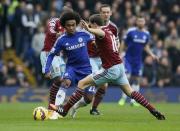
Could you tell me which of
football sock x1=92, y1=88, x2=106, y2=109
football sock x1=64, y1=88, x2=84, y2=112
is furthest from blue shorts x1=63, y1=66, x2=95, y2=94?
football sock x1=92, y1=88, x2=106, y2=109

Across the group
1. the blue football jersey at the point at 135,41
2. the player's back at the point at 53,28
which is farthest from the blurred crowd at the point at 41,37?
the player's back at the point at 53,28

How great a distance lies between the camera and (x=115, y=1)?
3028cm

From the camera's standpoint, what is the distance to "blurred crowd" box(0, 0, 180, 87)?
2748cm

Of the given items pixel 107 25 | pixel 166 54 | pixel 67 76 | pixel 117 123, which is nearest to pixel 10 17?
pixel 166 54

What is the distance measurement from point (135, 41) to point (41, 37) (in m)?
4.93

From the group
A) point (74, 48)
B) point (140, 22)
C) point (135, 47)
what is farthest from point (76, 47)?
point (135, 47)

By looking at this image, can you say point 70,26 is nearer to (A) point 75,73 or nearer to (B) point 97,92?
(A) point 75,73

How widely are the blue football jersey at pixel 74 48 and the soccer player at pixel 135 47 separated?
7302 mm

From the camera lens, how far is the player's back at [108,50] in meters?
15.3

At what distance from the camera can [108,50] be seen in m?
15.3

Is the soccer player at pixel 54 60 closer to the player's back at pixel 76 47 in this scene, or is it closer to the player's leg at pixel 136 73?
the player's back at pixel 76 47

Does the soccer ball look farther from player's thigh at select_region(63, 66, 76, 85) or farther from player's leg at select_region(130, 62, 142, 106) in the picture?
player's leg at select_region(130, 62, 142, 106)

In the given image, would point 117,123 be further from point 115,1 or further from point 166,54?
point 115,1

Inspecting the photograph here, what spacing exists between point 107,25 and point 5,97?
32.0 feet
